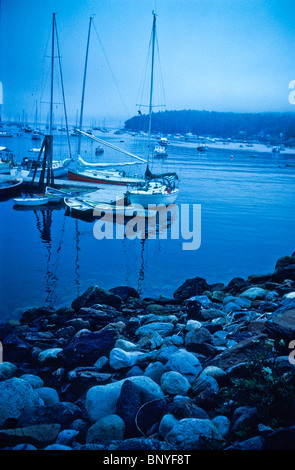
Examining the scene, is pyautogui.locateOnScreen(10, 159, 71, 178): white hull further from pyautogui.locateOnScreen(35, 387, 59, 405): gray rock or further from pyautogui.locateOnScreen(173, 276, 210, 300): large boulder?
A: pyautogui.locateOnScreen(35, 387, 59, 405): gray rock

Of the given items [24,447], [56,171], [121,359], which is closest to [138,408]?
[24,447]

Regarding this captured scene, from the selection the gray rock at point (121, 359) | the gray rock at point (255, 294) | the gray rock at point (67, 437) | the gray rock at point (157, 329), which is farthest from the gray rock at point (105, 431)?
the gray rock at point (255, 294)

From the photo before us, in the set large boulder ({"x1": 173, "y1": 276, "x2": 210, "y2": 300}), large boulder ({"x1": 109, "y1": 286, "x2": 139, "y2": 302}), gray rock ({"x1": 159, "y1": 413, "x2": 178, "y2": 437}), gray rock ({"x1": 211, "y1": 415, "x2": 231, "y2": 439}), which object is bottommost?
large boulder ({"x1": 109, "y1": 286, "x2": 139, "y2": 302})

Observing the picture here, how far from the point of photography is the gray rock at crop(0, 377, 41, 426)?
3.69 meters

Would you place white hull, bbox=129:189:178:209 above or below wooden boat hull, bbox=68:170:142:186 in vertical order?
below

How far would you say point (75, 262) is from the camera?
1336 cm

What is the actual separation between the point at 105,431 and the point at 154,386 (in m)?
0.68

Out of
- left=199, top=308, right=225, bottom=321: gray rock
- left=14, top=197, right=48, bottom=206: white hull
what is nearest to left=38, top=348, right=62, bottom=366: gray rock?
left=199, top=308, right=225, bottom=321: gray rock

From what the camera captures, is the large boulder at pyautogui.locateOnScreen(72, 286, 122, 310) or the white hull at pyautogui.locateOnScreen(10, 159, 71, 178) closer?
the large boulder at pyautogui.locateOnScreen(72, 286, 122, 310)

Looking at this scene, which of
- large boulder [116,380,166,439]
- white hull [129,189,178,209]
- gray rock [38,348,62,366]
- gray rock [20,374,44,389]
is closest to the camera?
large boulder [116,380,166,439]

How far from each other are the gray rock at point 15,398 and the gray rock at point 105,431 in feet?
2.48

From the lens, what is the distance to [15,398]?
3.79m

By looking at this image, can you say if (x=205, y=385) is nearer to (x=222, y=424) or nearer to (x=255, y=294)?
(x=222, y=424)
